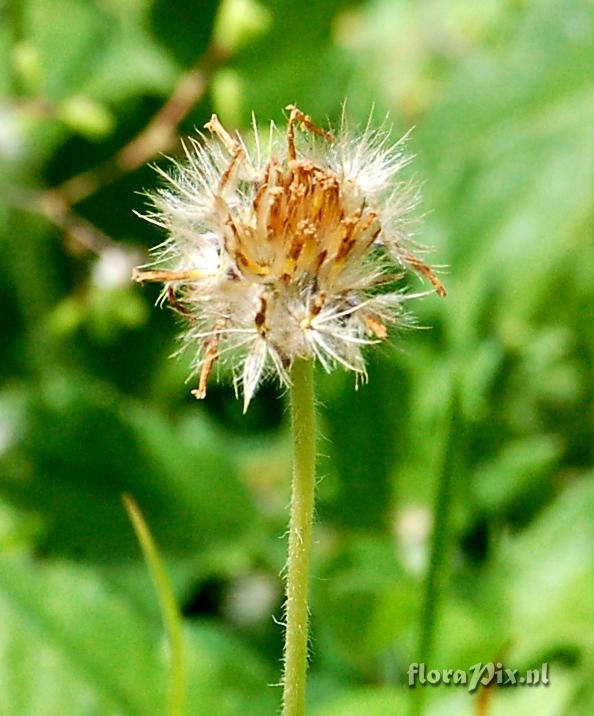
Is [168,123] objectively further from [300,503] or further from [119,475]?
[300,503]

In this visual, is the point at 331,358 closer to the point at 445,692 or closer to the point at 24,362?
the point at 445,692

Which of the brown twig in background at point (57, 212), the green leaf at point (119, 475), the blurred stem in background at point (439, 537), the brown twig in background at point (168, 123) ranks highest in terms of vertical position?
the brown twig in background at point (168, 123)

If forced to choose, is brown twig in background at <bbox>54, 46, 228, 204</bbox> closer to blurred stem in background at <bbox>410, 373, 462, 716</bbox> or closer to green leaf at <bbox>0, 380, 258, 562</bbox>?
green leaf at <bbox>0, 380, 258, 562</bbox>

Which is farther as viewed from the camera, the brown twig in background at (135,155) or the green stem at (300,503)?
the brown twig in background at (135,155)

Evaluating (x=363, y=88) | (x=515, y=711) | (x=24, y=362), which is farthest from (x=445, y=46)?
(x=515, y=711)

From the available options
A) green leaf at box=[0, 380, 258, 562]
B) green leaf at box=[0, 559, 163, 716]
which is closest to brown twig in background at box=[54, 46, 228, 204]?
green leaf at box=[0, 380, 258, 562]

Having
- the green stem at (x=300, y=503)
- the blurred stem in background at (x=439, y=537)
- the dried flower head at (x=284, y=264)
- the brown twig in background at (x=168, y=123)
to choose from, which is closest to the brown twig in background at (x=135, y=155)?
the brown twig in background at (x=168, y=123)

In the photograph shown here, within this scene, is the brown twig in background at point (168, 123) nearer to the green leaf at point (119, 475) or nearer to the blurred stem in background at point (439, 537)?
the green leaf at point (119, 475)

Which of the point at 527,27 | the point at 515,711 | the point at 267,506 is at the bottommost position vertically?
the point at 515,711
